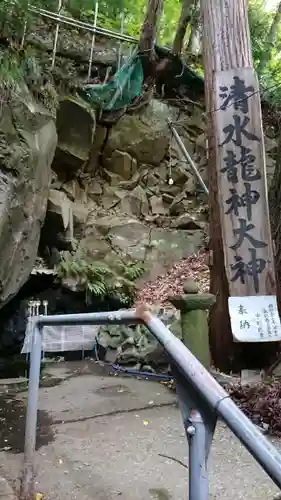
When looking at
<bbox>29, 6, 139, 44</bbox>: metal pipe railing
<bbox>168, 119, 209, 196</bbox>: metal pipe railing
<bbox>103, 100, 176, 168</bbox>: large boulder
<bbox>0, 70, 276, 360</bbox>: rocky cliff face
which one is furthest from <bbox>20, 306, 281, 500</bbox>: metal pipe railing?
<bbox>103, 100, 176, 168</bbox>: large boulder

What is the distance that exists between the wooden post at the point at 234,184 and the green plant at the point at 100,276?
358cm

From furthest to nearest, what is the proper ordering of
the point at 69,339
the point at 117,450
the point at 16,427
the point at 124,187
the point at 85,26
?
the point at 124,187 < the point at 85,26 < the point at 69,339 < the point at 16,427 < the point at 117,450

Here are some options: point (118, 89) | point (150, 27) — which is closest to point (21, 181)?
point (118, 89)

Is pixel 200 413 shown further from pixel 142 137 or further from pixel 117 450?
pixel 142 137

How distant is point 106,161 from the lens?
415 inches

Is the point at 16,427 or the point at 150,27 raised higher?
the point at 150,27

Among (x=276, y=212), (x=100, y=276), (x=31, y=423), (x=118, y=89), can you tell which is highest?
(x=118, y=89)

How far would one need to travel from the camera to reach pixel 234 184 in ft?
16.1

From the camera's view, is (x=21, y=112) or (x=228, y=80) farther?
(x=21, y=112)

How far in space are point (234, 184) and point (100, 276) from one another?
4.12m

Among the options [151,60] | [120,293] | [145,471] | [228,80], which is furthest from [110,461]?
[151,60]

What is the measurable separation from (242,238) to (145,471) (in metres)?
2.70

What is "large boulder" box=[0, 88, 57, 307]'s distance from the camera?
509 centimetres

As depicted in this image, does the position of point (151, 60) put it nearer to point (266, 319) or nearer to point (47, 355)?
point (47, 355)
